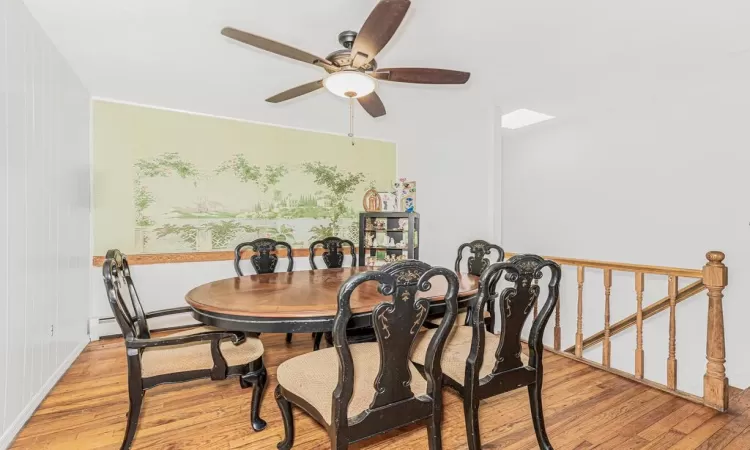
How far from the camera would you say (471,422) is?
166cm

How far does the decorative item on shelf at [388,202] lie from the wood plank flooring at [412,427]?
2.35 meters

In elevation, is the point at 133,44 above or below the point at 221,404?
above

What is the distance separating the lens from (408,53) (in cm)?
268

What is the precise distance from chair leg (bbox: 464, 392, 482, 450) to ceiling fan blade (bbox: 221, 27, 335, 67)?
1843 millimetres

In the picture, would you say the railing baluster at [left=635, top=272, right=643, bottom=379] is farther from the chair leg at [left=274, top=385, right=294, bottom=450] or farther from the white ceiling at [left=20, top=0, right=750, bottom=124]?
the chair leg at [left=274, top=385, right=294, bottom=450]

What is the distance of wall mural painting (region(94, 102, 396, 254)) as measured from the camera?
3.55 m

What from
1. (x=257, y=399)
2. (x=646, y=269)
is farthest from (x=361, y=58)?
(x=646, y=269)

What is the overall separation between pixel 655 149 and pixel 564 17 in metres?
2.62

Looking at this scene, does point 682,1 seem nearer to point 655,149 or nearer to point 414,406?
point 655,149

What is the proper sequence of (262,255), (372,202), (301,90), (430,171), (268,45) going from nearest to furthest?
(268,45) < (301,90) < (262,255) < (372,202) < (430,171)

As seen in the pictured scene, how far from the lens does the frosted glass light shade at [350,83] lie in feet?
6.77

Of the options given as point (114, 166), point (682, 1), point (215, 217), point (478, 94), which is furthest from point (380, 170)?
point (682, 1)

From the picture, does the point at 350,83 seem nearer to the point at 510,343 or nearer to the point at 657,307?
the point at 510,343

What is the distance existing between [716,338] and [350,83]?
2.69 meters
